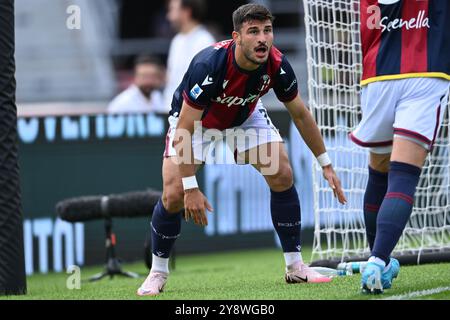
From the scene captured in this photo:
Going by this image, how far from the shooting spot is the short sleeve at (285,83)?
6.15 meters

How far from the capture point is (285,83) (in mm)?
6180

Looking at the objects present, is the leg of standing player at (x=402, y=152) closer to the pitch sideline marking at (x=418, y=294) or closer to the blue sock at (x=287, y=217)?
the pitch sideline marking at (x=418, y=294)

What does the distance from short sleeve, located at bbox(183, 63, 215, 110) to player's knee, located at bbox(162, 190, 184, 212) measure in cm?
59

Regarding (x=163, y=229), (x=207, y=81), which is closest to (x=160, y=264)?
(x=163, y=229)

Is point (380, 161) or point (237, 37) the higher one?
point (237, 37)

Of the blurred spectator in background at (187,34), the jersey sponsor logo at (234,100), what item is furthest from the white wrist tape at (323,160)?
the blurred spectator in background at (187,34)

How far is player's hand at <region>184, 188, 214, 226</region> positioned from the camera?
5777mm

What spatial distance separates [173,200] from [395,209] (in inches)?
55.2

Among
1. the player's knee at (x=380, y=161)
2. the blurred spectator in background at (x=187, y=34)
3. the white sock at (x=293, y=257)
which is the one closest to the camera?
the player's knee at (x=380, y=161)

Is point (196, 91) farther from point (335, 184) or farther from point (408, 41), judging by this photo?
point (408, 41)

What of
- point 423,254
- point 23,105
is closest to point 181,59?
point 23,105

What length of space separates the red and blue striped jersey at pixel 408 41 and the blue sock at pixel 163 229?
1464mm
